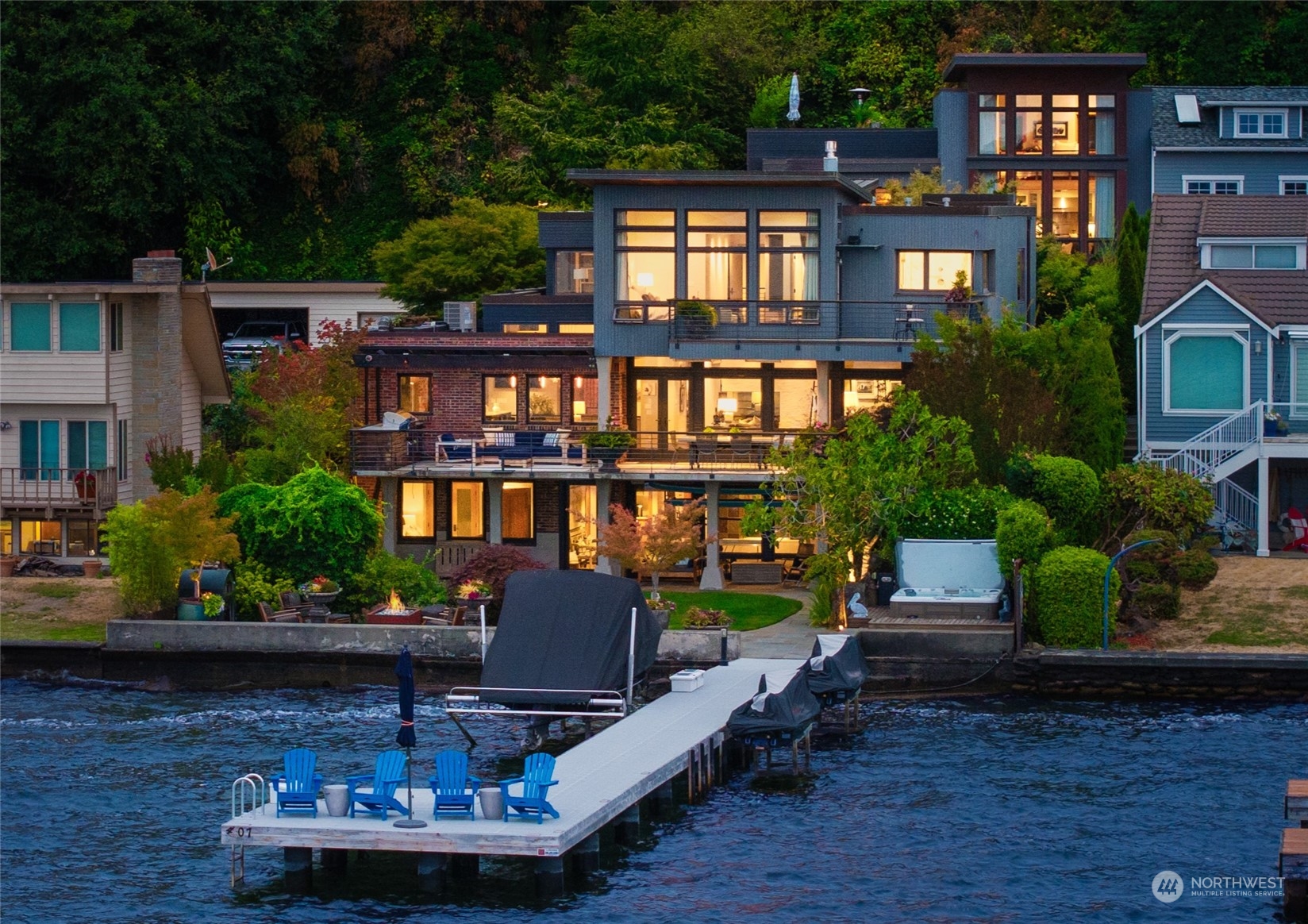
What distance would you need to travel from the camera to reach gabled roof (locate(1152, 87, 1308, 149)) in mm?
76812

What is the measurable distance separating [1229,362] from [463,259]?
25382mm

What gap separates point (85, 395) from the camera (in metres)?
59.5

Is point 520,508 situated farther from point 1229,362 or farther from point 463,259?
point 1229,362

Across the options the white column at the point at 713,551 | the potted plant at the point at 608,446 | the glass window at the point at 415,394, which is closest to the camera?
the white column at the point at 713,551

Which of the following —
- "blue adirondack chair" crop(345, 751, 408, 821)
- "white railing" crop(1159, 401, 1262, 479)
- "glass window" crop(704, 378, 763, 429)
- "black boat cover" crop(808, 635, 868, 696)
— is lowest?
"blue adirondack chair" crop(345, 751, 408, 821)

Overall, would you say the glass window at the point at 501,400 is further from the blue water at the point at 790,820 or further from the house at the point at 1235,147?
the house at the point at 1235,147

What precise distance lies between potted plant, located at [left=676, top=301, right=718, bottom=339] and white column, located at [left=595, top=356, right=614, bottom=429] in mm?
2358

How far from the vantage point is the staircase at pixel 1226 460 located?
55500 millimetres

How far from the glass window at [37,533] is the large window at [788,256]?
2055cm

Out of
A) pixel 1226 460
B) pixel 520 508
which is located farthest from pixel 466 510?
pixel 1226 460

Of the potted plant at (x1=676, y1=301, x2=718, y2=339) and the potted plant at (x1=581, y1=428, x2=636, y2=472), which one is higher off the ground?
the potted plant at (x1=676, y1=301, x2=718, y2=339)

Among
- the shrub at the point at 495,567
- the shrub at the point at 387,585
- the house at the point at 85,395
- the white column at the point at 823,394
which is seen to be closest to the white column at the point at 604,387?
the white column at the point at 823,394

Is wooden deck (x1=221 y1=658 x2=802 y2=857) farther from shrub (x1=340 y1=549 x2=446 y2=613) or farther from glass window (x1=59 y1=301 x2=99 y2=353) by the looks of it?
glass window (x1=59 y1=301 x2=99 y2=353)

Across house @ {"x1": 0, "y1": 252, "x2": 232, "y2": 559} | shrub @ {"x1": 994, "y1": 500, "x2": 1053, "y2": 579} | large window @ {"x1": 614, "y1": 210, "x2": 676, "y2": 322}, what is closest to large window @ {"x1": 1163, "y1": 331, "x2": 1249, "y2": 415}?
shrub @ {"x1": 994, "y1": 500, "x2": 1053, "y2": 579}
